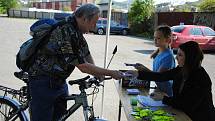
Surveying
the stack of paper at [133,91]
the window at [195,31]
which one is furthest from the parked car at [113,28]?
the stack of paper at [133,91]

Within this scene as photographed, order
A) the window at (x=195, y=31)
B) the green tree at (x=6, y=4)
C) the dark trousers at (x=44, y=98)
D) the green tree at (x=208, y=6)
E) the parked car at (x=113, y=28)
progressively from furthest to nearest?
the green tree at (x=6, y=4)
the parked car at (x=113, y=28)
the green tree at (x=208, y=6)
the window at (x=195, y=31)
the dark trousers at (x=44, y=98)

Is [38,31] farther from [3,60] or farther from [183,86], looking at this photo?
[3,60]

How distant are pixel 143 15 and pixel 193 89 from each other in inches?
1051

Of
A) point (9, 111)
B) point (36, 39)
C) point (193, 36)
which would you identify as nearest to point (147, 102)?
point (36, 39)

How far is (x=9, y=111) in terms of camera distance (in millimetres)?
4141

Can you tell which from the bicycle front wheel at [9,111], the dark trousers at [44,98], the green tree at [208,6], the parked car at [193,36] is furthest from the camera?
the green tree at [208,6]

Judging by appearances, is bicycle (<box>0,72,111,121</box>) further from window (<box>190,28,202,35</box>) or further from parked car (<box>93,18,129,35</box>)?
parked car (<box>93,18,129,35</box>)

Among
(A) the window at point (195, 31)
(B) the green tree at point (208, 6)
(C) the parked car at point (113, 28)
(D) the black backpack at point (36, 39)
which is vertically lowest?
(C) the parked car at point (113, 28)

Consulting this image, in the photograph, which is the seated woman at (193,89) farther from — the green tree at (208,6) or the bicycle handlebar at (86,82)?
the green tree at (208,6)

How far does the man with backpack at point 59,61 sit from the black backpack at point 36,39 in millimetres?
26

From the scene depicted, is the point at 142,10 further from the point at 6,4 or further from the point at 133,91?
the point at 6,4

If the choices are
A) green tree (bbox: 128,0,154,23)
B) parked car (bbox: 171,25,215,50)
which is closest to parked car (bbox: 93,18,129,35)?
green tree (bbox: 128,0,154,23)

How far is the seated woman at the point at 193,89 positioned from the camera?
Answer: 11.3ft

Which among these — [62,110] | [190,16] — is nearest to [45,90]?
[62,110]
